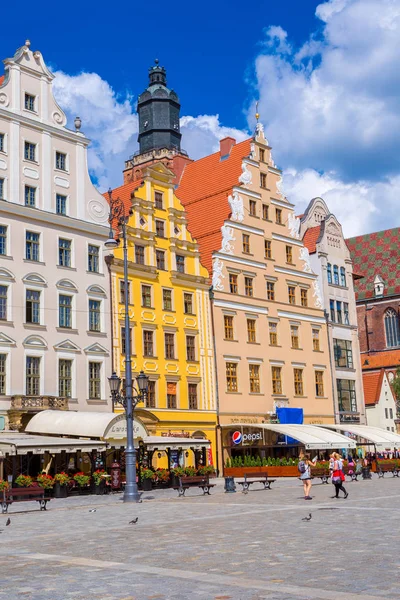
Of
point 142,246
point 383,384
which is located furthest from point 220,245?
point 383,384

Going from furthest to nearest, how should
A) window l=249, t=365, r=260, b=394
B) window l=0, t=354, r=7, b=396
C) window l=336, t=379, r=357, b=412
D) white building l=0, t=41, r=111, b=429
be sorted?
window l=336, t=379, r=357, b=412
window l=249, t=365, r=260, b=394
white building l=0, t=41, r=111, b=429
window l=0, t=354, r=7, b=396

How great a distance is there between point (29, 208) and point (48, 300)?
4.59 metres

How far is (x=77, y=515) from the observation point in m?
22.4

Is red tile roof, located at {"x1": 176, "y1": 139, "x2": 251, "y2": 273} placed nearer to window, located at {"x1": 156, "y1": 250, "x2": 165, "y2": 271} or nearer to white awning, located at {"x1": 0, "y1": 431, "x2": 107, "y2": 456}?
window, located at {"x1": 156, "y1": 250, "x2": 165, "y2": 271}

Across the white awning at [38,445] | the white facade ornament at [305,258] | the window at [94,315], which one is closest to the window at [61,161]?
the window at [94,315]

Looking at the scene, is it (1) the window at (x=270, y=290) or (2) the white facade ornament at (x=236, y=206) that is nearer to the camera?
(2) the white facade ornament at (x=236, y=206)

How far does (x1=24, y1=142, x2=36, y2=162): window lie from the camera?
128ft

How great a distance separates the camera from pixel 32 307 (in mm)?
37969

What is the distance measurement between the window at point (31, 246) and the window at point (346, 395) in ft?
86.5

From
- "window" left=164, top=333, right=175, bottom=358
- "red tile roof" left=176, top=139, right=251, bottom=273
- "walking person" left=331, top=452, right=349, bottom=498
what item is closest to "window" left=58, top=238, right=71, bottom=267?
"window" left=164, top=333, right=175, bottom=358

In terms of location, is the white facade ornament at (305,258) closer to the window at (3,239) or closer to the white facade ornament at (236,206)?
the white facade ornament at (236,206)

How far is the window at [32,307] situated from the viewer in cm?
3769

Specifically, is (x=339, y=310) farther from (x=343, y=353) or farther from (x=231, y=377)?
(x=231, y=377)

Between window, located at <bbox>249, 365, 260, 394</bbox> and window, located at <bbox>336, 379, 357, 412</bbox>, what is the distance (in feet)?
29.5
